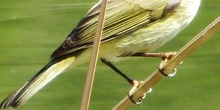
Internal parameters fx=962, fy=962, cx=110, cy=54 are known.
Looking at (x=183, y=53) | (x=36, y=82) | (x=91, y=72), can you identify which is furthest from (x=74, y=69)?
(x=91, y=72)

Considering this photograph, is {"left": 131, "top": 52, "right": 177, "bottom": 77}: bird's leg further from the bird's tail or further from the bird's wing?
the bird's tail

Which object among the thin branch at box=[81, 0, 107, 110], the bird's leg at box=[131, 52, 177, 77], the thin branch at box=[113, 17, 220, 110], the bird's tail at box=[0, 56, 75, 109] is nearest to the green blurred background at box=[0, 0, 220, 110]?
the bird's leg at box=[131, 52, 177, 77]

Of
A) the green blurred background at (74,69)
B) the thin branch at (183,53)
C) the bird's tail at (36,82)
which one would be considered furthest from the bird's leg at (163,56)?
the green blurred background at (74,69)

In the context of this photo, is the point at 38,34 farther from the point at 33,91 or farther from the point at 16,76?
the point at 33,91

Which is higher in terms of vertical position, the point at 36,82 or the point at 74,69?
the point at 36,82

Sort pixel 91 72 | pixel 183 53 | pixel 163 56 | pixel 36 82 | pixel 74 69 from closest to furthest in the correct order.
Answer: pixel 91 72
pixel 183 53
pixel 36 82
pixel 163 56
pixel 74 69

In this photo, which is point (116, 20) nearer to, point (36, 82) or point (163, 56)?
point (163, 56)

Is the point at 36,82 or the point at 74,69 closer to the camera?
the point at 36,82
